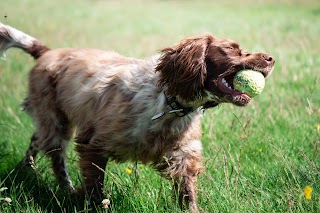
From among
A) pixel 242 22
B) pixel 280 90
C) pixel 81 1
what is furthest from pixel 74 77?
pixel 81 1

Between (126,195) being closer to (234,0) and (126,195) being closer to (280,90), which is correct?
(280,90)

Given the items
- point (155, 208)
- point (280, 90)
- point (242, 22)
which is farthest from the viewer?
point (242, 22)

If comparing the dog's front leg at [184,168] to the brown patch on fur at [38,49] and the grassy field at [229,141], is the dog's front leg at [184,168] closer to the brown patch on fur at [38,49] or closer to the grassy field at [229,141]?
the grassy field at [229,141]

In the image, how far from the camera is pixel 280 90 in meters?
7.12

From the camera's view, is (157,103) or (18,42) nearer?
(157,103)

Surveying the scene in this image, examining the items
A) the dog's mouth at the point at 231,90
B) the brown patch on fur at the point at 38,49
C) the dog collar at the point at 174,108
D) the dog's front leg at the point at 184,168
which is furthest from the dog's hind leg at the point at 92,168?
the brown patch on fur at the point at 38,49

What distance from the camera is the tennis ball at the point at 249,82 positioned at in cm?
373

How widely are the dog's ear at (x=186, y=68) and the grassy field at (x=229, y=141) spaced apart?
0.49m

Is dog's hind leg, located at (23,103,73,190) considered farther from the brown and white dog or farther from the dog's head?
the dog's head

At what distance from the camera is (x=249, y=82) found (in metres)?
3.71

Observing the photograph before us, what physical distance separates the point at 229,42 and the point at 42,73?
2.15 meters

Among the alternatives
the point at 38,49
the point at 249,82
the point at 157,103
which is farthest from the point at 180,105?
the point at 38,49

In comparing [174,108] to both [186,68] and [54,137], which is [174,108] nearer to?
[186,68]

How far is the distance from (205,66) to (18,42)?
96.7 inches
